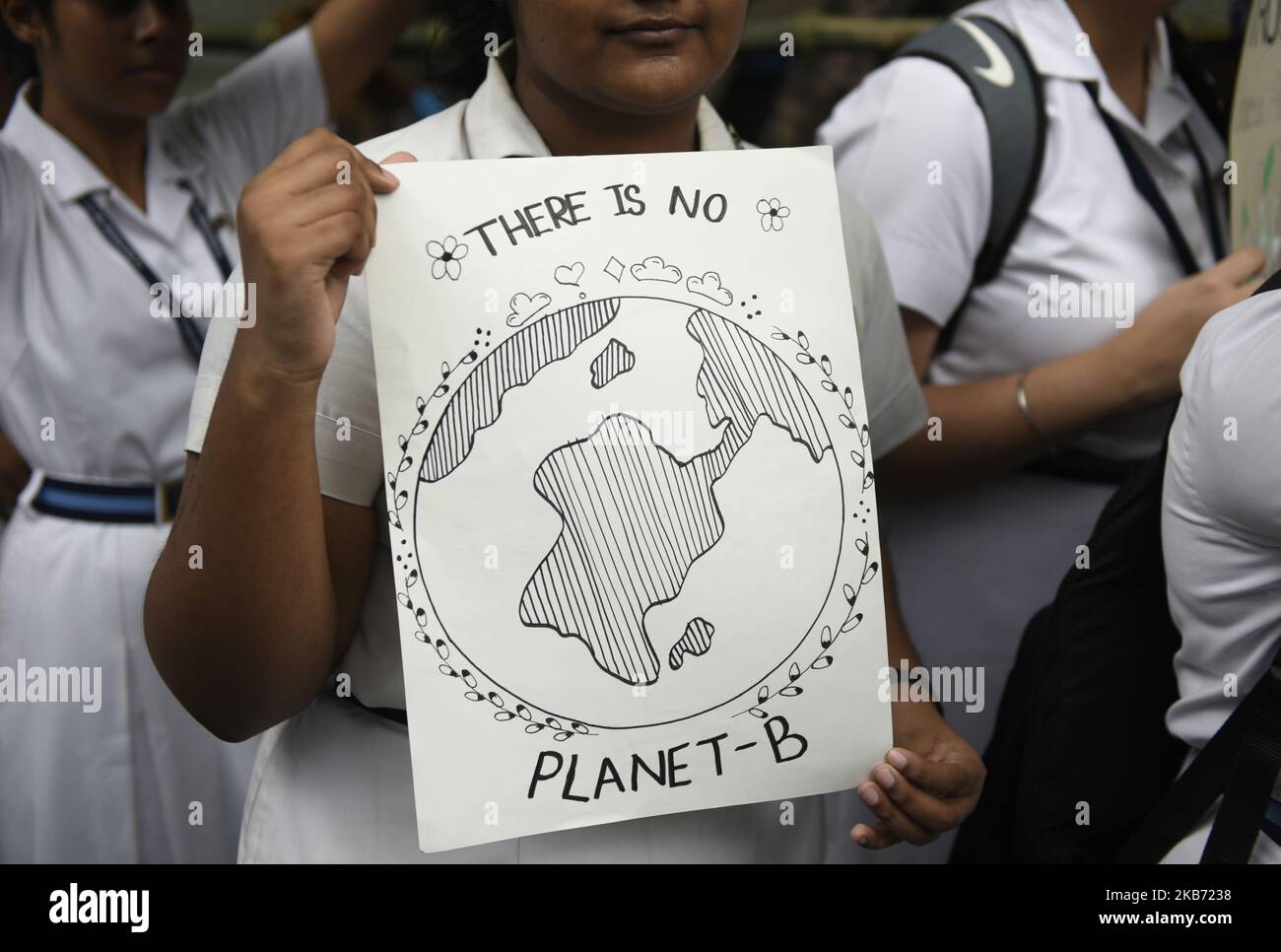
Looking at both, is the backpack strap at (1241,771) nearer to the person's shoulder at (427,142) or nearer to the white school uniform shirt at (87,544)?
the person's shoulder at (427,142)

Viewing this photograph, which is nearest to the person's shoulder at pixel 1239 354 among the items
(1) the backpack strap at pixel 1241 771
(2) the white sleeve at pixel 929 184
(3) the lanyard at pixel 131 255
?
(1) the backpack strap at pixel 1241 771

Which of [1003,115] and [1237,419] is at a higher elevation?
[1003,115]

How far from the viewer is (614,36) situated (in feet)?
3.51

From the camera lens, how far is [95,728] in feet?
6.26

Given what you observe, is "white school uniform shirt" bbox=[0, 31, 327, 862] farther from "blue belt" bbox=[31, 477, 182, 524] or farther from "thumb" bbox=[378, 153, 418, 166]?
"thumb" bbox=[378, 153, 418, 166]

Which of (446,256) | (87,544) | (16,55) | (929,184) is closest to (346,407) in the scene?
(446,256)

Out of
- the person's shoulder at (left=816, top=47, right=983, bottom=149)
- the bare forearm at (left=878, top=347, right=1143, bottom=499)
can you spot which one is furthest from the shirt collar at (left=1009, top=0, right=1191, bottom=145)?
the bare forearm at (left=878, top=347, right=1143, bottom=499)

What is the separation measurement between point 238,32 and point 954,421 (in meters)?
2.51

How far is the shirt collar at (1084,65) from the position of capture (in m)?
1.64

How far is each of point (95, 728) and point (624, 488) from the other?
125 cm

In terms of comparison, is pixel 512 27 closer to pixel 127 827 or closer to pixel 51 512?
pixel 51 512

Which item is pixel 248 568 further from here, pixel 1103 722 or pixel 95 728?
pixel 95 728

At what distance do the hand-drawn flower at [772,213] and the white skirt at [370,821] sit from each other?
1.70 ft

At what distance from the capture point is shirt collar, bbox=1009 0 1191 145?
1.64 metres
